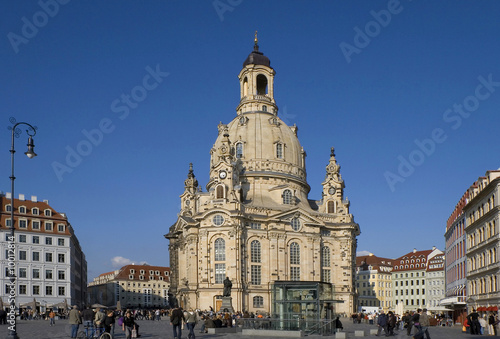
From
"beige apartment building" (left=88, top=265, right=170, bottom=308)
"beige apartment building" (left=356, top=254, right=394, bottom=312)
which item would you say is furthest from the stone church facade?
"beige apartment building" (left=88, top=265, right=170, bottom=308)

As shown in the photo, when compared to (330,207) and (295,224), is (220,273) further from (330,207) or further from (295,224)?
(330,207)

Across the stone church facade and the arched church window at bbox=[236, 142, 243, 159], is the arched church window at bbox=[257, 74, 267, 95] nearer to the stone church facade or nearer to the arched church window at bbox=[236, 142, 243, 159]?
the stone church facade

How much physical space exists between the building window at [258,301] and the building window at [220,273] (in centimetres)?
567

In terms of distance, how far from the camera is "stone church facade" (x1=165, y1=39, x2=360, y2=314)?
292 ft

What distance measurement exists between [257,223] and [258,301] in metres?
11.4

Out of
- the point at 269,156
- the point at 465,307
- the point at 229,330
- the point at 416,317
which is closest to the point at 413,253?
the point at 269,156

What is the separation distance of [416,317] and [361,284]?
129 m

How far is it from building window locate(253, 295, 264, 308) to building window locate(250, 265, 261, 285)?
214cm

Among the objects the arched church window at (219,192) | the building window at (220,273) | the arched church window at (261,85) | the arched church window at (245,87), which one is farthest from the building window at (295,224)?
the arched church window at (261,85)

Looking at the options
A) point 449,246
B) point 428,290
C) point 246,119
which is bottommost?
point 428,290

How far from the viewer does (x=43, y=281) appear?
84.6m

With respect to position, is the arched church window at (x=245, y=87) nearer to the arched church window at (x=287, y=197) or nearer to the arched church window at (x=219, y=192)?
the arched church window at (x=287, y=197)

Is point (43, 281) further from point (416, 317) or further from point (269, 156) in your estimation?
point (416, 317)

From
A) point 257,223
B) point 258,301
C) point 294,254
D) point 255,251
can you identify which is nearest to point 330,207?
point 294,254
